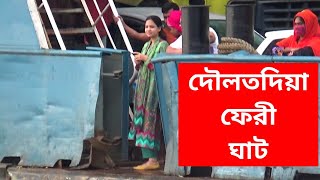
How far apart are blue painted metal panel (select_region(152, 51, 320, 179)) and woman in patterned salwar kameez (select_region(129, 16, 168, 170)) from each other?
0.33 m

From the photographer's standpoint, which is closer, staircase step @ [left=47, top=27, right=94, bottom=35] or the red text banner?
the red text banner

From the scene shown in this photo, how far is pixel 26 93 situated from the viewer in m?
7.85

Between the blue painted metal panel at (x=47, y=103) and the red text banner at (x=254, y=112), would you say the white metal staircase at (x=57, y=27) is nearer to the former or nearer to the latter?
the blue painted metal panel at (x=47, y=103)

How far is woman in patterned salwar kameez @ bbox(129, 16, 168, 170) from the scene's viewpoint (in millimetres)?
7711

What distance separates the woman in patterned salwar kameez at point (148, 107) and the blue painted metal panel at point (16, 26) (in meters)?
1.10

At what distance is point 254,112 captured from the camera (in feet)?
22.7

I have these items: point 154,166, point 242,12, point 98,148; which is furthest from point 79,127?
point 242,12

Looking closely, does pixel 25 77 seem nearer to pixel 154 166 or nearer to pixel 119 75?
pixel 119 75

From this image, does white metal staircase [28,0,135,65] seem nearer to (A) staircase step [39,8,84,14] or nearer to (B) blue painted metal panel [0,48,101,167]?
(A) staircase step [39,8,84,14]

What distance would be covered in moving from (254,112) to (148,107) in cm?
115

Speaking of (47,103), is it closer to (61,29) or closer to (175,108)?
(175,108)

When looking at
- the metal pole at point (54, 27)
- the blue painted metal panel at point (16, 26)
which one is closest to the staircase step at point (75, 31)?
the metal pole at point (54, 27)

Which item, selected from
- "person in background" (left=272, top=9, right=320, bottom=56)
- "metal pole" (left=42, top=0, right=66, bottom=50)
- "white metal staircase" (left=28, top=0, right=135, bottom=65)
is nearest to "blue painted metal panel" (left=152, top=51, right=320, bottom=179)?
"person in background" (left=272, top=9, right=320, bottom=56)

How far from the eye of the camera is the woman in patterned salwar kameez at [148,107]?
7711 millimetres
